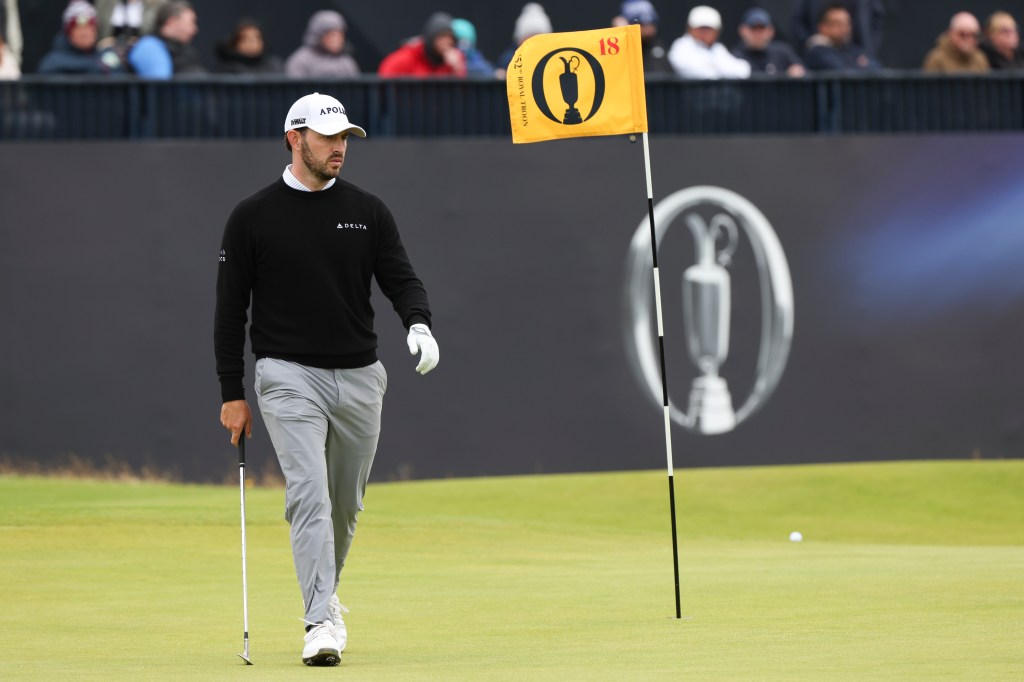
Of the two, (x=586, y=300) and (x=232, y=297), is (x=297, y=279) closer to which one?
(x=232, y=297)

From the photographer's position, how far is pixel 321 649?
697 centimetres

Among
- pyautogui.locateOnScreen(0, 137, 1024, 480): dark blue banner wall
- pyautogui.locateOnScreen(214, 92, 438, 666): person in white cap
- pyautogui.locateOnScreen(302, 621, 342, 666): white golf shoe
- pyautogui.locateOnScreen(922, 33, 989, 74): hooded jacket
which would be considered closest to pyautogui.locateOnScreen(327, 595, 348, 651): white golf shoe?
pyautogui.locateOnScreen(214, 92, 438, 666): person in white cap

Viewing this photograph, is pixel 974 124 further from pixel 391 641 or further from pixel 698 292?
pixel 391 641

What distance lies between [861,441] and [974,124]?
3.55 metres

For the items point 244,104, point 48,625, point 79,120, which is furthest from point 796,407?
point 48,625

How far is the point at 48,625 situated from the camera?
8.52m

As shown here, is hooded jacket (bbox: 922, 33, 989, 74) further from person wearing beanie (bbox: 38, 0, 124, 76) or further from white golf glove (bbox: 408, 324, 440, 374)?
white golf glove (bbox: 408, 324, 440, 374)

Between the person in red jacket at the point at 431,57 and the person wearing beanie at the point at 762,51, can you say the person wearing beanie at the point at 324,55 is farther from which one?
the person wearing beanie at the point at 762,51

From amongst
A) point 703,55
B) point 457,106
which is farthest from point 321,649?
point 703,55

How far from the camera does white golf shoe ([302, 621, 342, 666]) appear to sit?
6.98 metres

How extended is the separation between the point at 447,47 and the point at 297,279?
12.4 metres

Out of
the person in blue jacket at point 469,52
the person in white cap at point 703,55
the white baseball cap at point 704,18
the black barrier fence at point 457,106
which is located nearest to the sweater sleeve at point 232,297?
the black barrier fence at point 457,106

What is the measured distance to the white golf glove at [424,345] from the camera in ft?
24.7

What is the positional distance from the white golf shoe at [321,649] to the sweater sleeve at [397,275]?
134 centimetres
